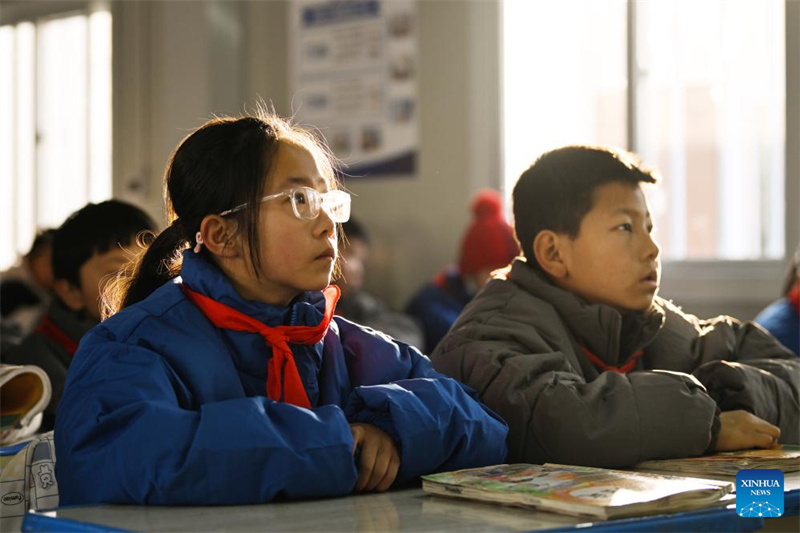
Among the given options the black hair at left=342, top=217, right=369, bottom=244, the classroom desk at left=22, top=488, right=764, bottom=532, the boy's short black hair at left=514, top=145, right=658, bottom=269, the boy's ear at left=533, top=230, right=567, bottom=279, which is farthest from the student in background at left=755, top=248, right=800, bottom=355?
the black hair at left=342, top=217, right=369, bottom=244

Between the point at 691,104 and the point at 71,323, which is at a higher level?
the point at 691,104

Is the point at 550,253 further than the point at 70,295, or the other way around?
the point at 70,295

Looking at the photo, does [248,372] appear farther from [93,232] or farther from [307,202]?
[93,232]

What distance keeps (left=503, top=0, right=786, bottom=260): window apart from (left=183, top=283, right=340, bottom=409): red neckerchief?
3.17 metres

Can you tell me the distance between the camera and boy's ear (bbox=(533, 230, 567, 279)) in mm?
2010

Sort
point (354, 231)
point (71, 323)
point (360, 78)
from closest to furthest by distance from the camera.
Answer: point (71, 323) → point (354, 231) → point (360, 78)

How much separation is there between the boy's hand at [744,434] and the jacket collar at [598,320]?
10.2 inches

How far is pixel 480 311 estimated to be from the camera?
185 cm

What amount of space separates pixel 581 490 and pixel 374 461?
0.94 feet

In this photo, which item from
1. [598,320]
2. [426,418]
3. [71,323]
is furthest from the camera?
[71,323]

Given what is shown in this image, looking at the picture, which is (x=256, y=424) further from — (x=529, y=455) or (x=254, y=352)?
(x=529, y=455)

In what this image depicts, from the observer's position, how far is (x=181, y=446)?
47.5 inches

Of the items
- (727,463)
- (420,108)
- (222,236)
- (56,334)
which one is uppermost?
(420,108)

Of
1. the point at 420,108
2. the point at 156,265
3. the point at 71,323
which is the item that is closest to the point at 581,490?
the point at 156,265
